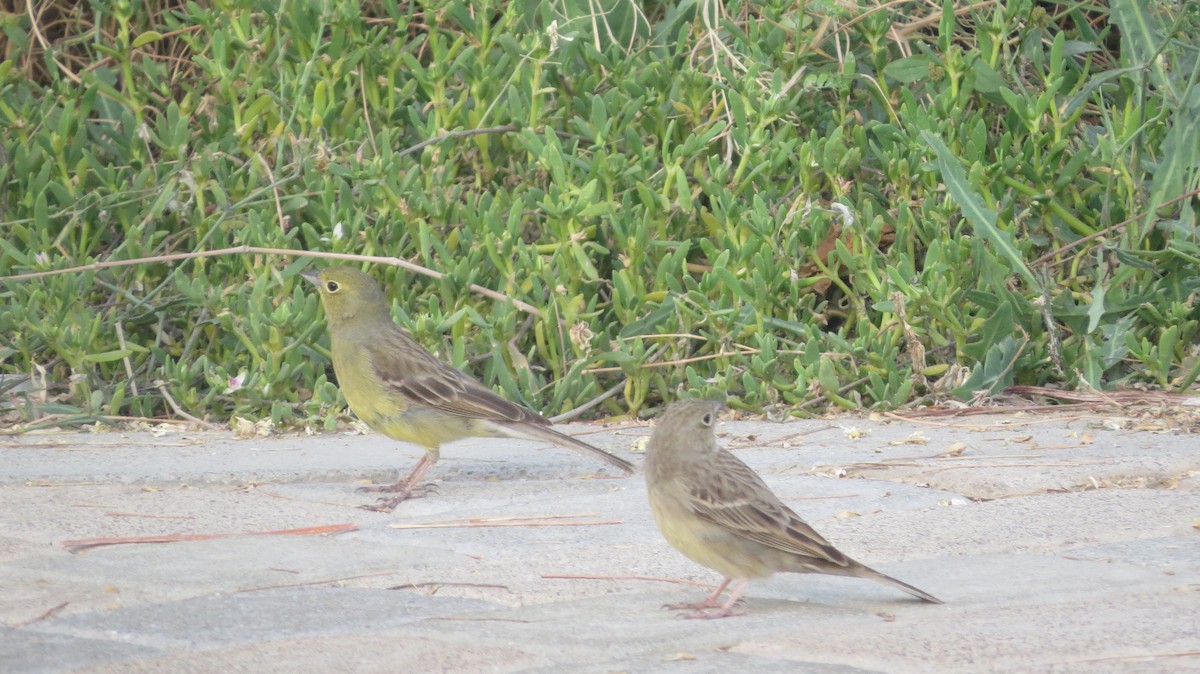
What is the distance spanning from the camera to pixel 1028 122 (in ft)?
23.7

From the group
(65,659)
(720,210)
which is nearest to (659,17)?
(720,210)

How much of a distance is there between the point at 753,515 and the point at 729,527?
7 centimetres

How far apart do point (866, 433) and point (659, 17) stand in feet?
13.0

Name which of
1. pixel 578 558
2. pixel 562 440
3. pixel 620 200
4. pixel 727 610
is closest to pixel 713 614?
pixel 727 610

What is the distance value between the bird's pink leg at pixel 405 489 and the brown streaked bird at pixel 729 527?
121cm

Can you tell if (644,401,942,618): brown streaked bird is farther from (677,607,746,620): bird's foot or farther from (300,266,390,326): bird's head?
(300,266,390,326): bird's head

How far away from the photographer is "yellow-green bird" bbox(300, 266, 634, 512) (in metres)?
5.61

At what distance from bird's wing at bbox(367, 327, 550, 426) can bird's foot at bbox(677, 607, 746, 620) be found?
187 centimetres

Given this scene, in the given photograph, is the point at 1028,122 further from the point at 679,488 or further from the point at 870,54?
the point at 679,488

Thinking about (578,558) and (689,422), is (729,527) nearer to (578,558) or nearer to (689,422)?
(689,422)

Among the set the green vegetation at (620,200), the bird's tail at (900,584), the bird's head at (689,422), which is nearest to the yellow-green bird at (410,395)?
the green vegetation at (620,200)

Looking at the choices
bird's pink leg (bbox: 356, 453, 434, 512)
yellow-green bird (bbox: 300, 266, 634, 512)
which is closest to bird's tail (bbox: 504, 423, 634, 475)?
yellow-green bird (bbox: 300, 266, 634, 512)

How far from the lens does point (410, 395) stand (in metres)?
5.68

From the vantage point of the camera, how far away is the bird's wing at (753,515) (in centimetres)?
376
